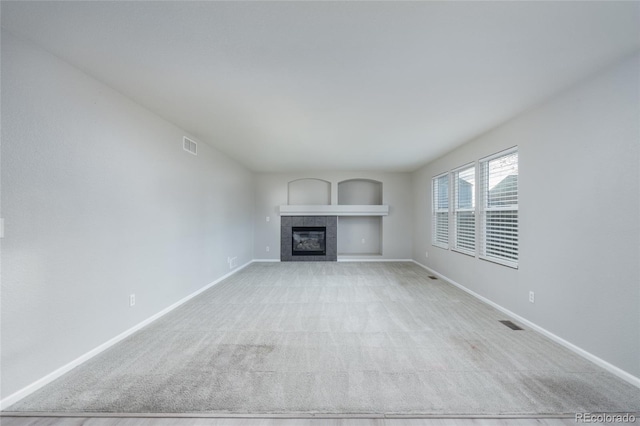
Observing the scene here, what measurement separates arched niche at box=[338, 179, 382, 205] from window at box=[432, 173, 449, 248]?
2.06 meters

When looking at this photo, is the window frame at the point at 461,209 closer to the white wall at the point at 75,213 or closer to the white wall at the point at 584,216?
the white wall at the point at 584,216

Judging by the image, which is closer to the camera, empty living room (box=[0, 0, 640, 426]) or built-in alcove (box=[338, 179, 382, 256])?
empty living room (box=[0, 0, 640, 426])

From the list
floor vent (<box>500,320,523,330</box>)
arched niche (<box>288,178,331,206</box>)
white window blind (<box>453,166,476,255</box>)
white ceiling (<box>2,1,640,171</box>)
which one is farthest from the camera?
arched niche (<box>288,178,331,206</box>)

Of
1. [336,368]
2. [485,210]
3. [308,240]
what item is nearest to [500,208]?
[485,210]

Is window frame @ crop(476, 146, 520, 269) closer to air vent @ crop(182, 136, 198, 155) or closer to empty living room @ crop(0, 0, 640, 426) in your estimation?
empty living room @ crop(0, 0, 640, 426)

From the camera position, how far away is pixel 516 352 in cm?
237

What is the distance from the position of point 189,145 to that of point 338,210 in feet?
13.8

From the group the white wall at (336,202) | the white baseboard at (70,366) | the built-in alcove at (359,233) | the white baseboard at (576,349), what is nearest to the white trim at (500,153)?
the white baseboard at (576,349)

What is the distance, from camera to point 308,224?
23.7 ft

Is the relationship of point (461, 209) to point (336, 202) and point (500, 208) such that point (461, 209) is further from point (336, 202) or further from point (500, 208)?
point (336, 202)

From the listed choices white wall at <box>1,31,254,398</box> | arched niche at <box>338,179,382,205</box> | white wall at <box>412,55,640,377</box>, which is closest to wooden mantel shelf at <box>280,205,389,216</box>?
arched niche at <box>338,179,382,205</box>

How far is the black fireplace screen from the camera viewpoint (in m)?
7.26

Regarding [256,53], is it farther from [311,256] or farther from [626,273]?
[311,256]

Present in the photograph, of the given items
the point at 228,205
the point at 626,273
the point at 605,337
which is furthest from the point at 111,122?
the point at 605,337
